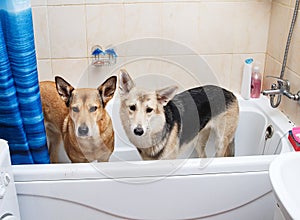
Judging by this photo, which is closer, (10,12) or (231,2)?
(10,12)

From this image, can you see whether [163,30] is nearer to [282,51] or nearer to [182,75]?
[182,75]

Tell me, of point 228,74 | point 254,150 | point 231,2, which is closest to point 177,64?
point 228,74

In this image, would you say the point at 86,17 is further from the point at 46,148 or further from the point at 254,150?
the point at 254,150

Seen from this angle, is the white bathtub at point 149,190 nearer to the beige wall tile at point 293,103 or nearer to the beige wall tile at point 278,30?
the beige wall tile at point 293,103

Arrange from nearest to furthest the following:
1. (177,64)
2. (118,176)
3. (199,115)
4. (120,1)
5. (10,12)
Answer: (10,12) → (118,176) → (199,115) → (120,1) → (177,64)

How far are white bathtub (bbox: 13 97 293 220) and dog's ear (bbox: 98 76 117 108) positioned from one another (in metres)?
0.30

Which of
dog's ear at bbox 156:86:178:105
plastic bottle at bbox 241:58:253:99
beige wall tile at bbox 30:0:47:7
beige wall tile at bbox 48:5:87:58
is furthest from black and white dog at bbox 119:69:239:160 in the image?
beige wall tile at bbox 30:0:47:7

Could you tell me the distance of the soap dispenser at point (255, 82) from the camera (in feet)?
7.05

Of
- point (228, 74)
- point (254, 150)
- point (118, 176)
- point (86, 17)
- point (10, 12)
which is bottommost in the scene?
point (254, 150)

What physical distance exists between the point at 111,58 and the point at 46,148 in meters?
0.71

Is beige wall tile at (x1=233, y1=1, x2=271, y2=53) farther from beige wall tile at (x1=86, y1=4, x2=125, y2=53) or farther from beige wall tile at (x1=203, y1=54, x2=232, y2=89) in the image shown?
beige wall tile at (x1=86, y1=4, x2=125, y2=53)

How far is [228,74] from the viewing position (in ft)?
7.17

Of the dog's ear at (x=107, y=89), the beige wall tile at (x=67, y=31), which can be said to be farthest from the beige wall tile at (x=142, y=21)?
the dog's ear at (x=107, y=89)

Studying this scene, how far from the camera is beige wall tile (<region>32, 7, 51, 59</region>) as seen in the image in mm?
1970
